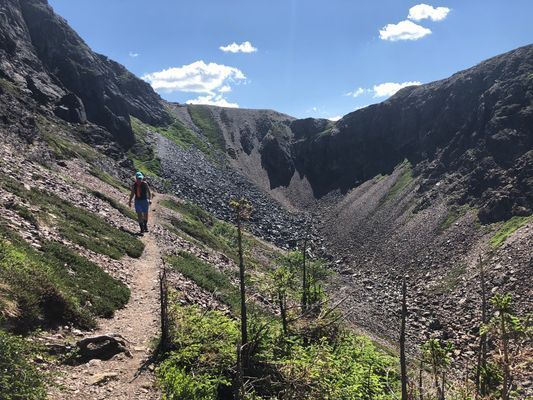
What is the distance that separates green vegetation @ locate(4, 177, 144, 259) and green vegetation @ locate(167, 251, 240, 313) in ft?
8.78

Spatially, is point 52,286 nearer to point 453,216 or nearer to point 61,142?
point 61,142

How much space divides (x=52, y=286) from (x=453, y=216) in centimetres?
6477

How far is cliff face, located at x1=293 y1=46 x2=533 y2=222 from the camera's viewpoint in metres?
66.6

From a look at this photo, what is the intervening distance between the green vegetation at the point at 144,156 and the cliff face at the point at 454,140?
4309 centimetres

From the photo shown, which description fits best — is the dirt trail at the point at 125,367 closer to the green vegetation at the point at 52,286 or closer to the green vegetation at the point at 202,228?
the green vegetation at the point at 52,286

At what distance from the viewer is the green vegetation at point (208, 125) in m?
136

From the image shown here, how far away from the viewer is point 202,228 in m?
50.2

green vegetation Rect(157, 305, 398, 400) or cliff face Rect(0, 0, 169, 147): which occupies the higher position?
cliff face Rect(0, 0, 169, 147)

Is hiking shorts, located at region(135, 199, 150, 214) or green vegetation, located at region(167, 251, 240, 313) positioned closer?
green vegetation, located at region(167, 251, 240, 313)

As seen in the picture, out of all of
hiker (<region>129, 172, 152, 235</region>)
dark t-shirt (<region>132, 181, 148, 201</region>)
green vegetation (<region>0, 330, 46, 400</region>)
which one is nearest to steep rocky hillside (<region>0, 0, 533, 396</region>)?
hiker (<region>129, 172, 152, 235</region>)

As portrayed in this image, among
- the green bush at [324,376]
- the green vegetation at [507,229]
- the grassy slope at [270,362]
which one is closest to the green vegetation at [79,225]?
the grassy slope at [270,362]

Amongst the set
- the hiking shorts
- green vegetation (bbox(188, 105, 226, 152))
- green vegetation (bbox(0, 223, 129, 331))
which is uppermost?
green vegetation (bbox(188, 105, 226, 152))

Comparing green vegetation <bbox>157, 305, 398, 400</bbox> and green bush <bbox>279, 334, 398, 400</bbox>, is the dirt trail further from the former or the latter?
green bush <bbox>279, 334, 398, 400</bbox>

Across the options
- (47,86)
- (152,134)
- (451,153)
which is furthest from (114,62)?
(451,153)
